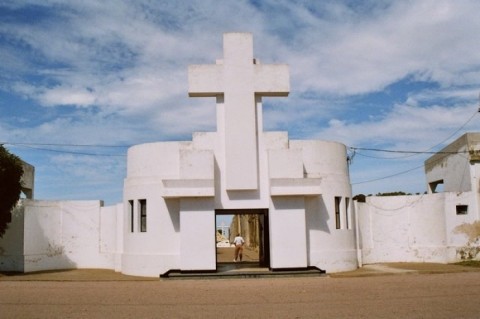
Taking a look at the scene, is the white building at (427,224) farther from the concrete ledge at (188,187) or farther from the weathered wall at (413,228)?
the concrete ledge at (188,187)

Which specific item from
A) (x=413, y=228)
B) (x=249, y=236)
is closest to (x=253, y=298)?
(x=413, y=228)

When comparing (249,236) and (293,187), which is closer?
(293,187)

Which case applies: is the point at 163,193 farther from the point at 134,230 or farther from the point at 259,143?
the point at 259,143

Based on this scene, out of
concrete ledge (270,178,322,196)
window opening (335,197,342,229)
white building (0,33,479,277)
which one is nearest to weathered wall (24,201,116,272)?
white building (0,33,479,277)

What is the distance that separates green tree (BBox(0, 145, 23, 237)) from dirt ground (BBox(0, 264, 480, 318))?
3.43 meters

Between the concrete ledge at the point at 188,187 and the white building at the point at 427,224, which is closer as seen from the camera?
the concrete ledge at the point at 188,187

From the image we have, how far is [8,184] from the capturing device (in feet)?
71.0

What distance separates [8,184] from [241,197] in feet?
33.7

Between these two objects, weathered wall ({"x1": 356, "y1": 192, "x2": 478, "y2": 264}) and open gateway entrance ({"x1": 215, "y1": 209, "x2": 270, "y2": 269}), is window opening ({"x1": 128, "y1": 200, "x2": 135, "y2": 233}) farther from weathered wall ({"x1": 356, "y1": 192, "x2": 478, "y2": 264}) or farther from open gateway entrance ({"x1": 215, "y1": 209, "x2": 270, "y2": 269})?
weathered wall ({"x1": 356, "y1": 192, "x2": 478, "y2": 264})

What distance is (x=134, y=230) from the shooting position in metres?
21.2

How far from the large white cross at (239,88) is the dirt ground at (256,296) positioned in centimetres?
509

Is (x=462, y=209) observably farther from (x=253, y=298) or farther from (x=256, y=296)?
(x=253, y=298)

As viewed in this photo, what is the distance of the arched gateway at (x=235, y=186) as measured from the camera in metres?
19.4

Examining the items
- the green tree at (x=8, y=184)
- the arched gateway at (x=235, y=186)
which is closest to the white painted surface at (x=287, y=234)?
the arched gateway at (x=235, y=186)
